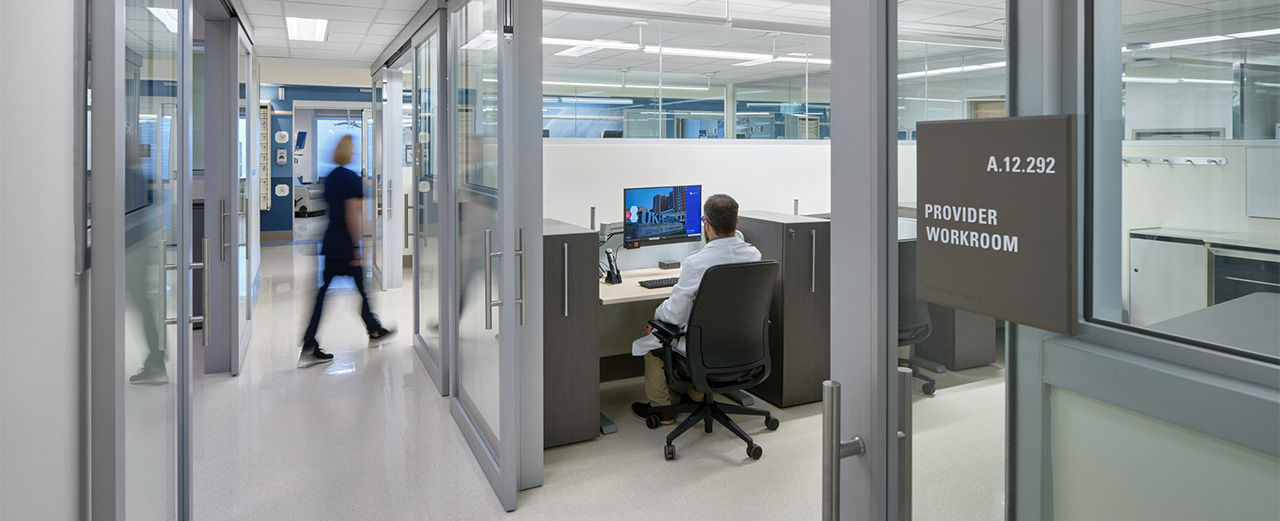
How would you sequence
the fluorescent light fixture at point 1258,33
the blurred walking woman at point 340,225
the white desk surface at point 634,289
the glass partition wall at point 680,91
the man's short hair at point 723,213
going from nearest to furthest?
the fluorescent light fixture at point 1258,33, the man's short hair at point 723,213, the white desk surface at point 634,289, the blurred walking woman at point 340,225, the glass partition wall at point 680,91

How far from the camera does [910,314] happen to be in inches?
38.8

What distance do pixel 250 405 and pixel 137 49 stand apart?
9.59 ft

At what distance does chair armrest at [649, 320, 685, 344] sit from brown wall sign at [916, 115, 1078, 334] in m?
2.72

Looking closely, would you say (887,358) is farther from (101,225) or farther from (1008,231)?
(101,225)

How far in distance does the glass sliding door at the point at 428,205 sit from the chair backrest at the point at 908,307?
3.65 m

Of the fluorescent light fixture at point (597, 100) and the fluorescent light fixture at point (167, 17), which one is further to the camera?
the fluorescent light fixture at point (597, 100)

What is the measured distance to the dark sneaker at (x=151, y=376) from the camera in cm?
193

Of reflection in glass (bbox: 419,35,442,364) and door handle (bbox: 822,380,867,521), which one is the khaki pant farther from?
door handle (bbox: 822,380,867,521)

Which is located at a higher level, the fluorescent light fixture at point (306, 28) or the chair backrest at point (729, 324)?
the fluorescent light fixture at point (306, 28)

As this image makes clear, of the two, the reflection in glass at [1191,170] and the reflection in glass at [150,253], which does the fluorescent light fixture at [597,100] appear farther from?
the reflection in glass at [1191,170]

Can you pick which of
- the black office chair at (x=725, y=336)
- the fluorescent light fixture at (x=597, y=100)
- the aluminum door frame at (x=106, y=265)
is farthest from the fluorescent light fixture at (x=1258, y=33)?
the fluorescent light fixture at (x=597, y=100)

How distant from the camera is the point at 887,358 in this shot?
1.03m

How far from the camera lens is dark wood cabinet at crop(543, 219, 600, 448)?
3525 millimetres

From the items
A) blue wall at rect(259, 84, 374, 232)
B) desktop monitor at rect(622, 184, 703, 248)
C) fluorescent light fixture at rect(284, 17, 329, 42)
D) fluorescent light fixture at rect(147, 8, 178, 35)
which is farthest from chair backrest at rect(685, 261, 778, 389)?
blue wall at rect(259, 84, 374, 232)
